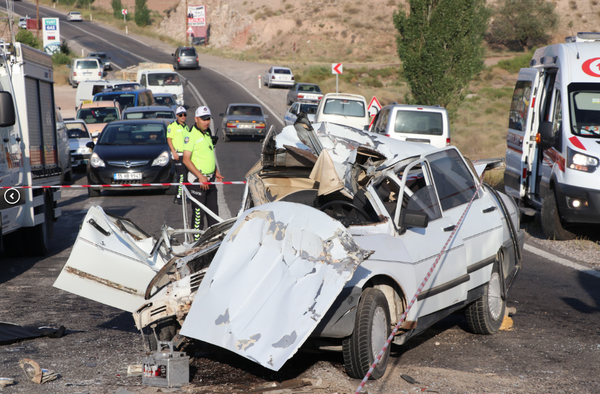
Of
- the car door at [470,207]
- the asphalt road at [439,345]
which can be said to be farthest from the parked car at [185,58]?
the car door at [470,207]

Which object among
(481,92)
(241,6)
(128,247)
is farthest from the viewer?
(241,6)

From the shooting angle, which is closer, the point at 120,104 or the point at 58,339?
the point at 58,339

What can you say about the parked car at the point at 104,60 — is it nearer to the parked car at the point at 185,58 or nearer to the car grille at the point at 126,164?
the parked car at the point at 185,58

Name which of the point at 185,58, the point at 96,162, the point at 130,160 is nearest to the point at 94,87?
the point at 96,162

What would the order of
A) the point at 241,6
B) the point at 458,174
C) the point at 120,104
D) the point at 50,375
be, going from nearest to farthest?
1. the point at 50,375
2. the point at 458,174
3. the point at 120,104
4. the point at 241,6

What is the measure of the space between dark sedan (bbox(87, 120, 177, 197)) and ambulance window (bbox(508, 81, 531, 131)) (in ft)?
25.6

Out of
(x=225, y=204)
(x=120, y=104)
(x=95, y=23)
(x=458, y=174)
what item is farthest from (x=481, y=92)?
(x=95, y=23)

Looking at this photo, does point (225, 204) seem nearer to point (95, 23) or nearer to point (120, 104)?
point (120, 104)

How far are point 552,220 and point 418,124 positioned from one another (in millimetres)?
6460

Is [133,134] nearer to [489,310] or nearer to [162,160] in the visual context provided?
[162,160]

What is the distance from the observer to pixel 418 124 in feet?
55.5

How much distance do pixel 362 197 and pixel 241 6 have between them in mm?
90454

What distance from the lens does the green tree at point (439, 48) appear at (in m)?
28.1

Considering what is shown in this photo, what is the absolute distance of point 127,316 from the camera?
655 centimetres
